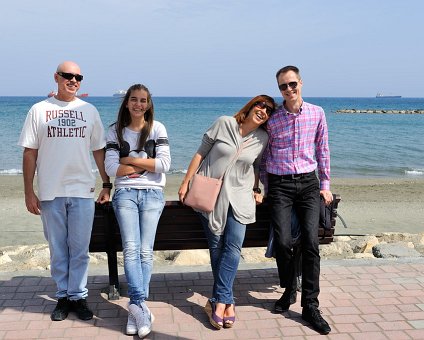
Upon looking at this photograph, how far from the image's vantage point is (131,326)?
3623mm

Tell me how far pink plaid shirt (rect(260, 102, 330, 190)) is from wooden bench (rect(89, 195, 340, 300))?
412mm

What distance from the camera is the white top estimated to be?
3.80m

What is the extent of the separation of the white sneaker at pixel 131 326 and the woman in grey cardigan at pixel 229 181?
0.58m

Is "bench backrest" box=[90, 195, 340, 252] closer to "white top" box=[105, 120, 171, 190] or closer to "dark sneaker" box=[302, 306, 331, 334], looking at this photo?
"white top" box=[105, 120, 171, 190]

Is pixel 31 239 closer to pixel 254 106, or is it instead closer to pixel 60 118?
pixel 60 118

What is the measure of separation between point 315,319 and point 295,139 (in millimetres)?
1379

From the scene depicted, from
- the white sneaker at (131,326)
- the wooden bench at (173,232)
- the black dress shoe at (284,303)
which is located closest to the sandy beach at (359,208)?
the wooden bench at (173,232)

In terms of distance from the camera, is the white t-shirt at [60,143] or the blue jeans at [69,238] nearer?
the white t-shirt at [60,143]

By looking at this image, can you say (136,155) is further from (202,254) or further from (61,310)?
(202,254)

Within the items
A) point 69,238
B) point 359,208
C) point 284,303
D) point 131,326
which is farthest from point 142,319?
point 359,208

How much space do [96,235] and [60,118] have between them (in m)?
1.10

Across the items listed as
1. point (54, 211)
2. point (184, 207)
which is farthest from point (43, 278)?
point (184, 207)

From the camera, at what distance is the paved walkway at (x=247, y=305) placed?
3666mm

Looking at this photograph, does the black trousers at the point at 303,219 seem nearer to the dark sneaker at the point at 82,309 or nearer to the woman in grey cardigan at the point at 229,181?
the woman in grey cardigan at the point at 229,181
